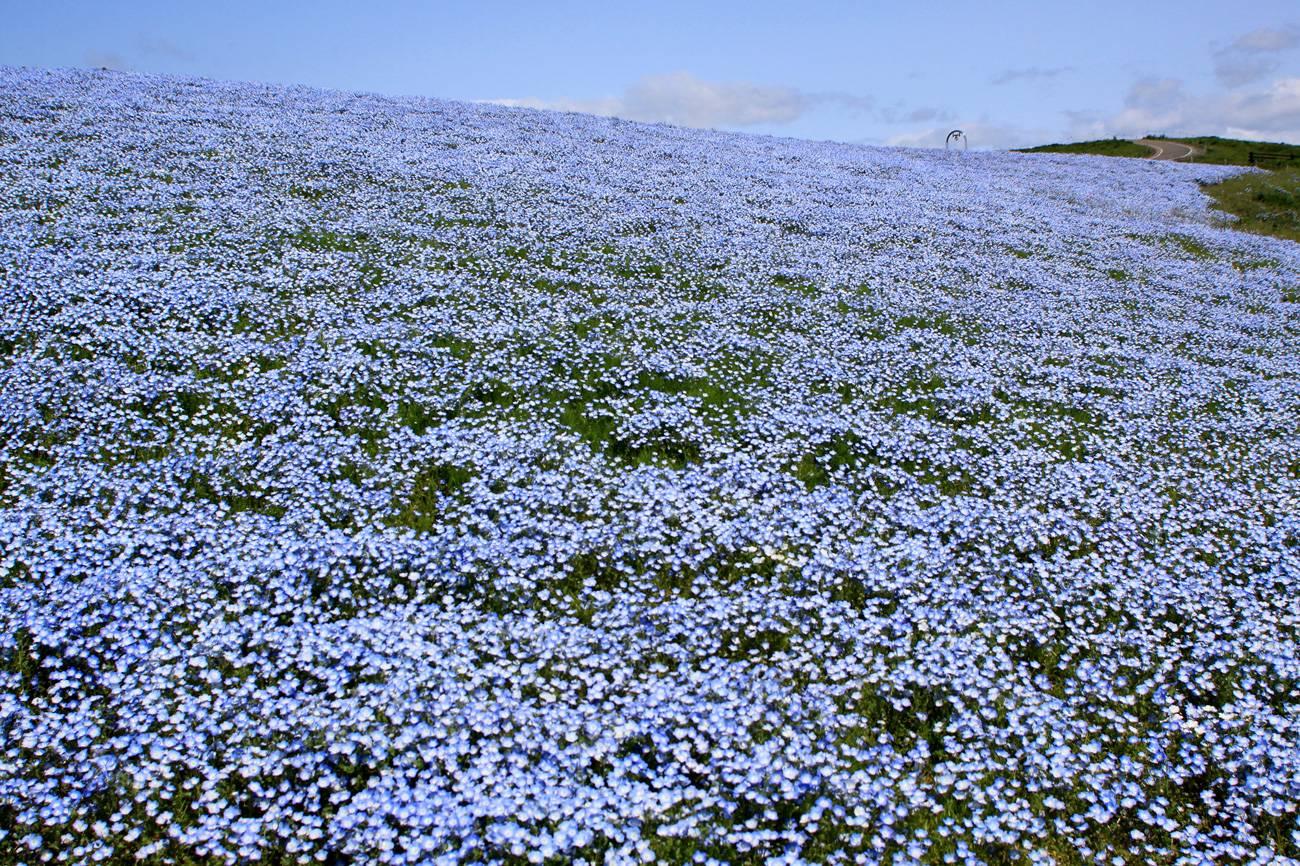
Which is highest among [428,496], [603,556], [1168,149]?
[1168,149]

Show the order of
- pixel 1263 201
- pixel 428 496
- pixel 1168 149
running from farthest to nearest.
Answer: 1. pixel 1168 149
2. pixel 1263 201
3. pixel 428 496

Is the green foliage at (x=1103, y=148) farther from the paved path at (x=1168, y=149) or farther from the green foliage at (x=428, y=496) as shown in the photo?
the green foliage at (x=428, y=496)

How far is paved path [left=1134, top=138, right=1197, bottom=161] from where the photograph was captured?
161ft

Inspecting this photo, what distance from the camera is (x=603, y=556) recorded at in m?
6.63

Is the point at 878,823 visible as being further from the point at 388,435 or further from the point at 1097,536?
the point at 388,435

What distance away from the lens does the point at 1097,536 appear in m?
7.66

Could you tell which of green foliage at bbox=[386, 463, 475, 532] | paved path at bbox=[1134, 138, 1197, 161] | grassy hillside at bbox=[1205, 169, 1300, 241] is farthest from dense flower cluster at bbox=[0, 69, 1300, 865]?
paved path at bbox=[1134, 138, 1197, 161]

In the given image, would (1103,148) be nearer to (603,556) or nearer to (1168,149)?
(1168,149)

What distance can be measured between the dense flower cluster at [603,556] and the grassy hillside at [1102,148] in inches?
1716

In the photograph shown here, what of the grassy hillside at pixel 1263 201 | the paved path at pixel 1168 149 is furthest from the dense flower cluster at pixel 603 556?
the paved path at pixel 1168 149

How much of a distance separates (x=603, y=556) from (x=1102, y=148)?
5928 cm

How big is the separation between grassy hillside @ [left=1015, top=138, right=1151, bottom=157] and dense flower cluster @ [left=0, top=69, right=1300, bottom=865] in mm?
43597

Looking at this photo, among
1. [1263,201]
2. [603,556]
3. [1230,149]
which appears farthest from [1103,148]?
[603,556]

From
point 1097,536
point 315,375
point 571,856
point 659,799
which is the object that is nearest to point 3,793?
point 571,856
